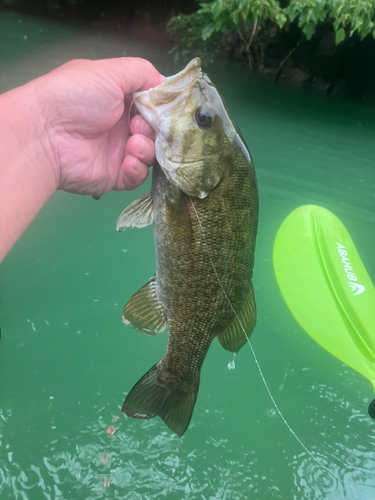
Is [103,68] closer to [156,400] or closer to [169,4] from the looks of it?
[156,400]

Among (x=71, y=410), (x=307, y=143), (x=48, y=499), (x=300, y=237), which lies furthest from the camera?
(x=307, y=143)

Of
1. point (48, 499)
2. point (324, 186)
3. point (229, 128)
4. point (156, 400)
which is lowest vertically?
point (48, 499)

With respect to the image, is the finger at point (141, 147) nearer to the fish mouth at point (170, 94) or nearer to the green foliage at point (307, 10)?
the fish mouth at point (170, 94)

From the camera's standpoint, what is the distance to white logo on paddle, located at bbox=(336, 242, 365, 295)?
8.29 feet

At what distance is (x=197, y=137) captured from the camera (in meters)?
1.14

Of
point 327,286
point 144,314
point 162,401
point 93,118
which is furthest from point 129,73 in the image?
point 327,286

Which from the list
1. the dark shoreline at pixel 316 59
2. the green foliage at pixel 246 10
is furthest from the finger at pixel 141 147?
the dark shoreline at pixel 316 59

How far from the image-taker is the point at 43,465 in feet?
5.74

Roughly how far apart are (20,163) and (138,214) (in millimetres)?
390

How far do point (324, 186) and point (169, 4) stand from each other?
10.8 m

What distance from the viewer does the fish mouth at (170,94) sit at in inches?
44.9

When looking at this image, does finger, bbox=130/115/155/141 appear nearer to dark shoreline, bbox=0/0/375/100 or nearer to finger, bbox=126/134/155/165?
finger, bbox=126/134/155/165

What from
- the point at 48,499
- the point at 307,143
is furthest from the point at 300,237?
the point at 307,143

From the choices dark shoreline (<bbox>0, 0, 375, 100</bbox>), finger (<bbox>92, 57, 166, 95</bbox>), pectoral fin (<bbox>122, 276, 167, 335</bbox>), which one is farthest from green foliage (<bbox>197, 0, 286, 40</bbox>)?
pectoral fin (<bbox>122, 276, 167, 335</bbox>)
